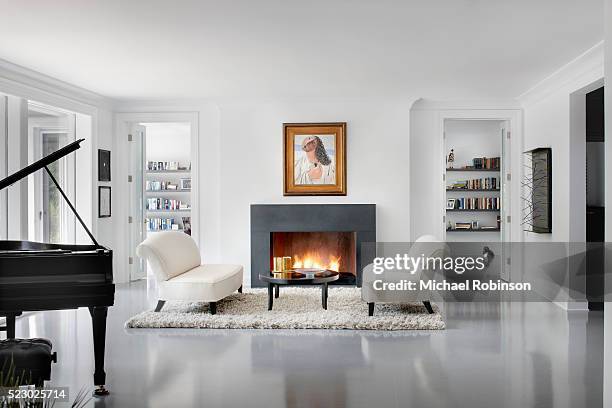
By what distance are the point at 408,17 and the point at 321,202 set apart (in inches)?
157

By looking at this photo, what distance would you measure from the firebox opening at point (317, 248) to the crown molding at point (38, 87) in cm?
305

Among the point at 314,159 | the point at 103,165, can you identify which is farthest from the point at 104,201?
the point at 314,159

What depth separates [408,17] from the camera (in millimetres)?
4398

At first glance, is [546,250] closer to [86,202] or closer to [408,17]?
[408,17]

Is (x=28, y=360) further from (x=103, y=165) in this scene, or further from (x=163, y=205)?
(x=163, y=205)

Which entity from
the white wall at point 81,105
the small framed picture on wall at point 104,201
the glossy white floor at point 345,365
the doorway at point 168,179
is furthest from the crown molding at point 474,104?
the doorway at point 168,179

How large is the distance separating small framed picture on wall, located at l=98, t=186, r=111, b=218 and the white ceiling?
53.6 inches

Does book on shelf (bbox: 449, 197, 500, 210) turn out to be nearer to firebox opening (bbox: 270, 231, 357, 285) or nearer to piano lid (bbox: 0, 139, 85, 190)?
firebox opening (bbox: 270, 231, 357, 285)

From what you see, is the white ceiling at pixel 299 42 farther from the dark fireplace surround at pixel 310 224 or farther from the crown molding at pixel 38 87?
the dark fireplace surround at pixel 310 224

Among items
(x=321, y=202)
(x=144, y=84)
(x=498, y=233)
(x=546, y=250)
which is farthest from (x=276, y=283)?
(x=498, y=233)

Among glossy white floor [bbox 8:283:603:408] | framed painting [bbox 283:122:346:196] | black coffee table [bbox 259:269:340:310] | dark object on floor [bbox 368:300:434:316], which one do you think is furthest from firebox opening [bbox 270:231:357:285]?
glossy white floor [bbox 8:283:603:408]

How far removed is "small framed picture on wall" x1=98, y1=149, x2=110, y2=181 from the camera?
25.8ft

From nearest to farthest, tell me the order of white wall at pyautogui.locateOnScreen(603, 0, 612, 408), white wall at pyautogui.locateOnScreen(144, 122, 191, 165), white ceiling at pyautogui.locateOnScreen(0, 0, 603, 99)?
1. white wall at pyautogui.locateOnScreen(603, 0, 612, 408)
2. white ceiling at pyautogui.locateOnScreen(0, 0, 603, 99)
3. white wall at pyautogui.locateOnScreen(144, 122, 191, 165)

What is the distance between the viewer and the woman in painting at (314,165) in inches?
318
